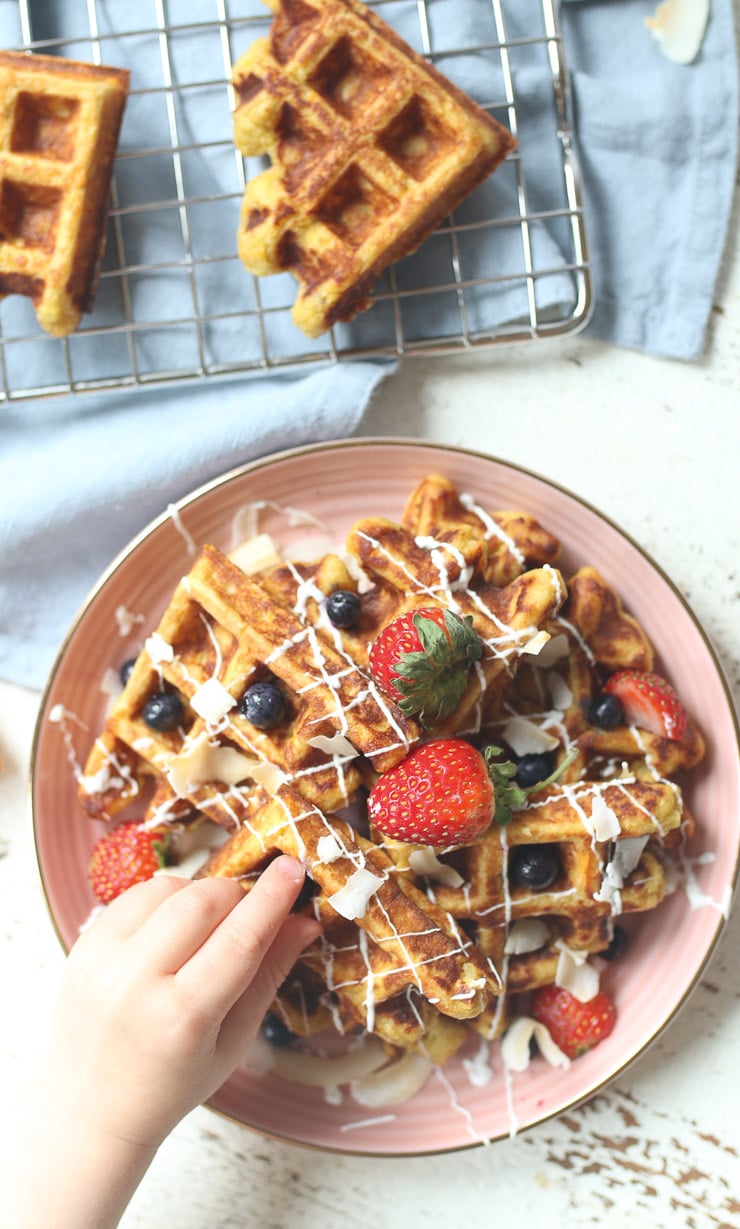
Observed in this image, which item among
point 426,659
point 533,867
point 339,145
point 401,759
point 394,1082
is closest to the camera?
point 426,659

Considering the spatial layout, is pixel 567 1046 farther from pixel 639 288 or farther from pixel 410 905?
pixel 639 288

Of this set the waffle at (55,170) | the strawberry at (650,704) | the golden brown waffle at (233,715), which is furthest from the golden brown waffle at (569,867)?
the waffle at (55,170)

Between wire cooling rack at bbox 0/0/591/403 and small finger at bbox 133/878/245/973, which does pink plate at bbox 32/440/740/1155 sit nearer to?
wire cooling rack at bbox 0/0/591/403

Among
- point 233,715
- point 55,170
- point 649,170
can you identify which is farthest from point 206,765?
point 649,170

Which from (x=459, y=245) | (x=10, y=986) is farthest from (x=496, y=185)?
(x=10, y=986)

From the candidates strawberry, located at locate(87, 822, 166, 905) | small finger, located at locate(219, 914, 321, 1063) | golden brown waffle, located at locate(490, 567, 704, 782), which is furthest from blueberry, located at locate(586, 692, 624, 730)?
strawberry, located at locate(87, 822, 166, 905)

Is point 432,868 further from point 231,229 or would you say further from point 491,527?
point 231,229
